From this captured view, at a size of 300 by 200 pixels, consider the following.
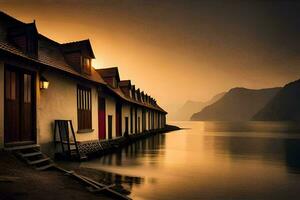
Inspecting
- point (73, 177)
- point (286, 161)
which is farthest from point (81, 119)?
point (286, 161)

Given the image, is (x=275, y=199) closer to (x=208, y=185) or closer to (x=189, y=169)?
(x=208, y=185)

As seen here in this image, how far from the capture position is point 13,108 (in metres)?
11.0

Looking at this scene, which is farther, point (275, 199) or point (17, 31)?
point (17, 31)

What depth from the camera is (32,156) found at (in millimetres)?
11164

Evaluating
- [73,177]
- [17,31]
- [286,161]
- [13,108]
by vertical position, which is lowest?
[286,161]

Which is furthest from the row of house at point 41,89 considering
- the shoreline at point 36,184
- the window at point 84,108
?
the shoreline at point 36,184

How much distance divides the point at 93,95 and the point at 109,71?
1082 cm

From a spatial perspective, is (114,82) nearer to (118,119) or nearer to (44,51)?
(118,119)

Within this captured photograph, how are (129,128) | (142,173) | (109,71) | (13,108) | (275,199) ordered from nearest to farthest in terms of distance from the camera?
(275,199) → (13,108) → (142,173) → (109,71) → (129,128)

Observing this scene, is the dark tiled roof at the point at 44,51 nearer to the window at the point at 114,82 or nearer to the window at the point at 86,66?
the window at the point at 86,66

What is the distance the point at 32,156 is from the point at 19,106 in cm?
223

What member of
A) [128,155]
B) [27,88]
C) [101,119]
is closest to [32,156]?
[27,88]

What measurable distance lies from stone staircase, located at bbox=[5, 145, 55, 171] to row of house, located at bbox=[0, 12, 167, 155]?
0.34m

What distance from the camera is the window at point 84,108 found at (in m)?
18.1
